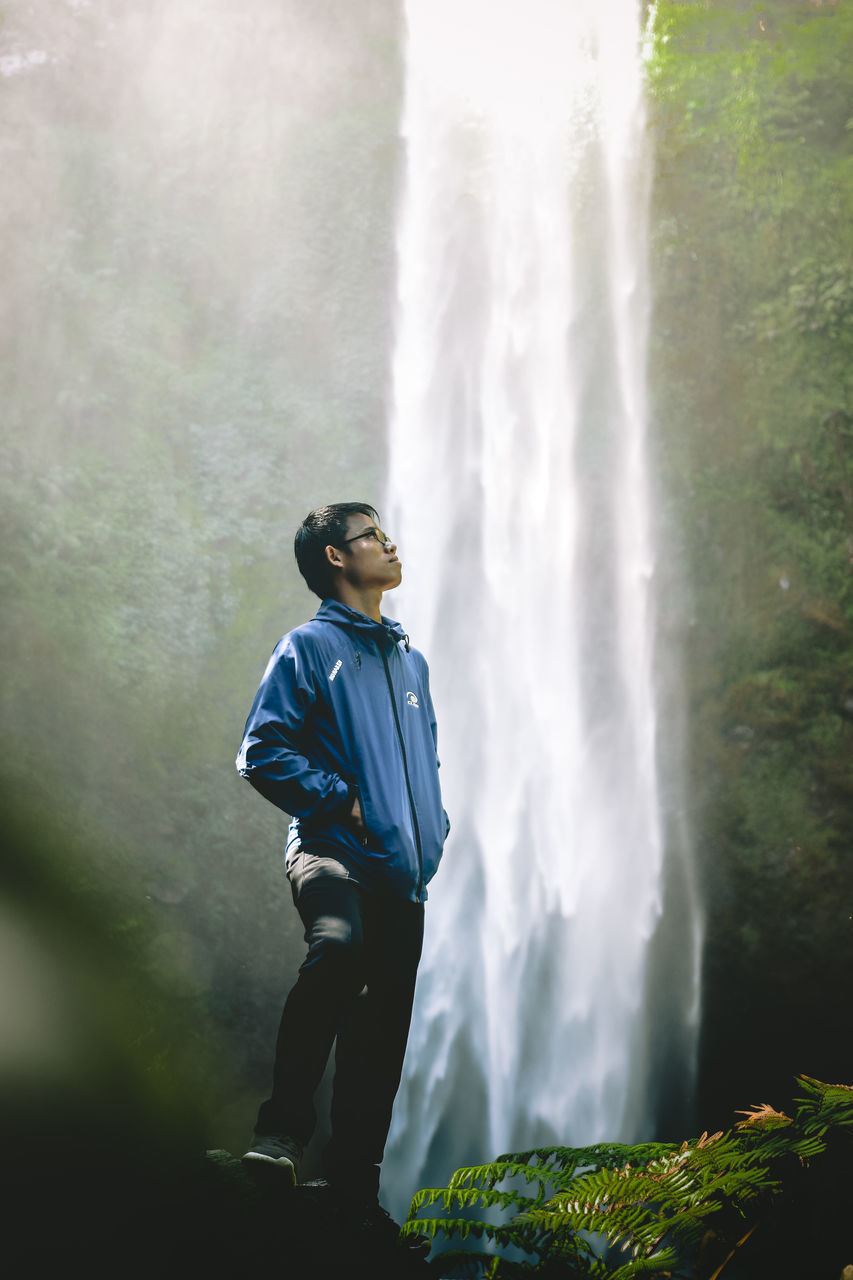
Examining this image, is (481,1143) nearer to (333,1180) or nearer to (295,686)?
(333,1180)

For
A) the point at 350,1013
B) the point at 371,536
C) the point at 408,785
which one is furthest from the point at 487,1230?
the point at 371,536

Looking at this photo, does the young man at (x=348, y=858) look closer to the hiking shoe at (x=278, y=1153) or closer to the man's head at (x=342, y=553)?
the hiking shoe at (x=278, y=1153)

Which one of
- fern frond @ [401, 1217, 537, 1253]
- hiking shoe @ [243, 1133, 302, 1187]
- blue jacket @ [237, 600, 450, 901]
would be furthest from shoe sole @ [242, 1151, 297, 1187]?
blue jacket @ [237, 600, 450, 901]

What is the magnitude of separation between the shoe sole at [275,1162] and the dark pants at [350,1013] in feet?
0.28

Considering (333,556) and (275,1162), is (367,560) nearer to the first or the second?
(333,556)

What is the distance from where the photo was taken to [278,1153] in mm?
1675

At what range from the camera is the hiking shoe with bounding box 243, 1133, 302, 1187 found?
1.65 metres

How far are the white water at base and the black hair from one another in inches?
169

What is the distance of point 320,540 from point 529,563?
4.87m

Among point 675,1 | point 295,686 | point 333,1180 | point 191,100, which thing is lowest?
point 333,1180

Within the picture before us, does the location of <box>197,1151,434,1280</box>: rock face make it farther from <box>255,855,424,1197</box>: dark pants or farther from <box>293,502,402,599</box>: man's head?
<box>293,502,402,599</box>: man's head

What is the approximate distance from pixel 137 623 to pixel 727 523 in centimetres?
443

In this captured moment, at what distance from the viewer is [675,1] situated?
26.9 feet

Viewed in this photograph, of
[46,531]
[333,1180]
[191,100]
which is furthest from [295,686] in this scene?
[191,100]
